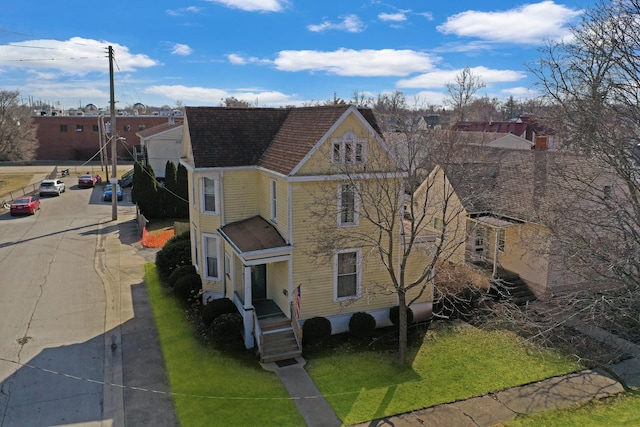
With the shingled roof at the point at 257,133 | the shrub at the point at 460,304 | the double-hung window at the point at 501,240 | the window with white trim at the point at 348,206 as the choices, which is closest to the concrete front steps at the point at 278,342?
the window with white trim at the point at 348,206

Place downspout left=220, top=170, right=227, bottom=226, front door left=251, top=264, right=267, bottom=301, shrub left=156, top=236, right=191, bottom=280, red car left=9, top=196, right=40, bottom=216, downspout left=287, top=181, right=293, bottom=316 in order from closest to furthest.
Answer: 1. downspout left=287, top=181, right=293, bottom=316
2. downspout left=220, top=170, right=227, bottom=226
3. front door left=251, top=264, right=267, bottom=301
4. shrub left=156, top=236, right=191, bottom=280
5. red car left=9, top=196, right=40, bottom=216

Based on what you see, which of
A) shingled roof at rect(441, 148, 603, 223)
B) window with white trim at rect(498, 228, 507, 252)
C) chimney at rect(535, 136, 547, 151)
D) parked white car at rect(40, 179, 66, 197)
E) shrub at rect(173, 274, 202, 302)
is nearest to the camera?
shingled roof at rect(441, 148, 603, 223)

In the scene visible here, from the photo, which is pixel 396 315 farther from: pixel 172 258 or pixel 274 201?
pixel 172 258

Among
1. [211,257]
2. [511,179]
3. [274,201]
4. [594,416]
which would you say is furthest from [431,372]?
[511,179]

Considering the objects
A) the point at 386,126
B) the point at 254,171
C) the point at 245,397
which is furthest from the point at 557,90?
the point at 245,397

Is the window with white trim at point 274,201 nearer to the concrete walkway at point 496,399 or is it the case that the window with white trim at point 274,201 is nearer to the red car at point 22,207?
the concrete walkway at point 496,399

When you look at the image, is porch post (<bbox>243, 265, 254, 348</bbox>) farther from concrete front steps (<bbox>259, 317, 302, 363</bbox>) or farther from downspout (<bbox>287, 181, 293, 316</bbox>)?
downspout (<bbox>287, 181, 293, 316</bbox>)

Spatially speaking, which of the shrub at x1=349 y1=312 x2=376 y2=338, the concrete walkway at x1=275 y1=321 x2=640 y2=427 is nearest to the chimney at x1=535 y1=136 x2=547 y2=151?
the concrete walkway at x1=275 y1=321 x2=640 y2=427
